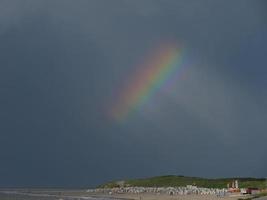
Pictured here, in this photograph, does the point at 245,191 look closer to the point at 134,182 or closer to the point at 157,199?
the point at 157,199

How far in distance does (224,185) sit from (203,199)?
179 feet

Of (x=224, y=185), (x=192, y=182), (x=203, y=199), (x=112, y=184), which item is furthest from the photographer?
(x=112, y=184)

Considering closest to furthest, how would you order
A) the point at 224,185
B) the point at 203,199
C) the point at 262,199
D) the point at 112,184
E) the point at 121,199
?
1. the point at 262,199
2. the point at 203,199
3. the point at 121,199
4. the point at 224,185
5. the point at 112,184

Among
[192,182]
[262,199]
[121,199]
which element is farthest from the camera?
[192,182]

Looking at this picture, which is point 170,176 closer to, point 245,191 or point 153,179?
point 153,179

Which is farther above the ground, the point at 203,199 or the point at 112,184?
the point at 112,184

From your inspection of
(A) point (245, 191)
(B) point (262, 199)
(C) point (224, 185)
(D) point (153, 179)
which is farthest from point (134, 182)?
(B) point (262, 199)

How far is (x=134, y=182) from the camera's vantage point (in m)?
175

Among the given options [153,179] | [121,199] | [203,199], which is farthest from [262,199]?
[153,179]

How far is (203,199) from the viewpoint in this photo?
82.2 metres

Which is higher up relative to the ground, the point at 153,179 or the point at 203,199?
the point at 153,179

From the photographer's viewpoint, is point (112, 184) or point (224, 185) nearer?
point (224, 185)

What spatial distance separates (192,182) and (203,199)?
74603 mm

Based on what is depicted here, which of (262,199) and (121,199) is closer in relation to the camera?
(262,199)
